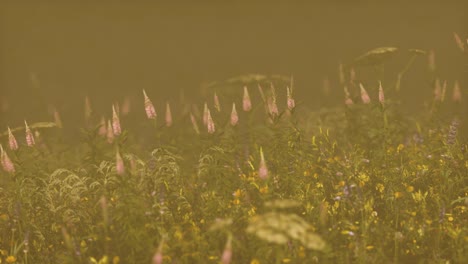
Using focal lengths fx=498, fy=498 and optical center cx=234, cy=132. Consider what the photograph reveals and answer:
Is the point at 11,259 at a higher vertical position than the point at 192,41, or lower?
higher

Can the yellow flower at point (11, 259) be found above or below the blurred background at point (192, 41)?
above

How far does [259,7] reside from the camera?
109 ft

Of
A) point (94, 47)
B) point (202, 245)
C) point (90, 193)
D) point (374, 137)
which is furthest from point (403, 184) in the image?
point (94, 47)

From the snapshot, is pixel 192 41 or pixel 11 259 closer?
pixel 11 259

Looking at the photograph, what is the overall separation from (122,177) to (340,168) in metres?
3.13

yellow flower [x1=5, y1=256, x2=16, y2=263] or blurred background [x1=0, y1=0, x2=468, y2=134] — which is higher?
yellow flower [x1=5, y1=256, x2=16, y2=263]

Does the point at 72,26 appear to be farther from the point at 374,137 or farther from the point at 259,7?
the point at 374,137

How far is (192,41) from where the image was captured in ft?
119

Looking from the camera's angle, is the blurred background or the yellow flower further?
the blurred background

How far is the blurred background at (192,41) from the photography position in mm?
29625

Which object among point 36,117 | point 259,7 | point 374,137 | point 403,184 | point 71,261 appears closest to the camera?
point 71,261

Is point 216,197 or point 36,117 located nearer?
point 216,197

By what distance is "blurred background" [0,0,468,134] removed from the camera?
97.2 feet

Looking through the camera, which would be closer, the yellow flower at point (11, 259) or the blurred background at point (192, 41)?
the yellow flower at point (11, 259)
